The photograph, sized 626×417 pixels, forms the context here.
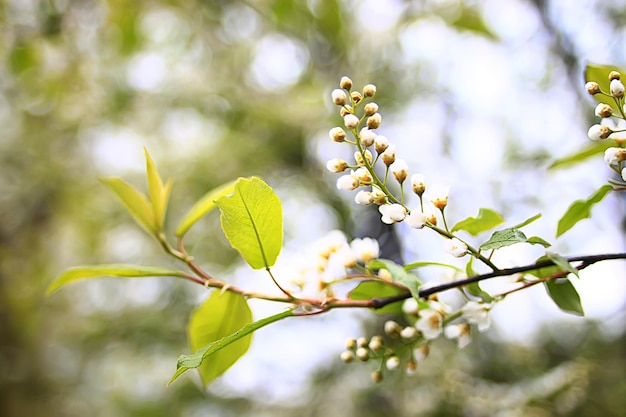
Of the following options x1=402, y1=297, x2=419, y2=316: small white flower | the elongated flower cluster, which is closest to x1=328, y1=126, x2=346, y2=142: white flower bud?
the elongated flower cluster

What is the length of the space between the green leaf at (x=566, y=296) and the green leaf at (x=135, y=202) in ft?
0.82

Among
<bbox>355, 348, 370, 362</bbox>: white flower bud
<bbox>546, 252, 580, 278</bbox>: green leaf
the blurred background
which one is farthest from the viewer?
the blurred background

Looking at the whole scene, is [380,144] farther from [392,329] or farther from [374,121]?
[392,329]

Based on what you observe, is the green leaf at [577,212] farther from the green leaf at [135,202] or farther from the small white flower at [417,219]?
the green leaf at [135,202]

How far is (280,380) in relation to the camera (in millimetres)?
1318

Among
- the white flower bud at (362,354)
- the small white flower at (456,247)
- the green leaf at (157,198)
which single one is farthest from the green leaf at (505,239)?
the green leaf at (157,198)

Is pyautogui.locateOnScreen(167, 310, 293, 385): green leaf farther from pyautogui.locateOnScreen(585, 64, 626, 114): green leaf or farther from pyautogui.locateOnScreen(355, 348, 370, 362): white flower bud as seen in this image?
pyautogui.locateOnScreen(585, 64, 626, 114): green leaf

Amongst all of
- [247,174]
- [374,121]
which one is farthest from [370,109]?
[247,174]

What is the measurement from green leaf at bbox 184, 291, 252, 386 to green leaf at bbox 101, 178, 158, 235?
7 centimetres

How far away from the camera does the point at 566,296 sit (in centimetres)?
29

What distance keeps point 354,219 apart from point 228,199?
975 mm

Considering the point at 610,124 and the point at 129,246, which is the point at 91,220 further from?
the point at 610,124

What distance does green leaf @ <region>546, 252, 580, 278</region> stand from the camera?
0.77 ft

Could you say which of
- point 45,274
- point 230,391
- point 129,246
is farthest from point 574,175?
point 45,274
